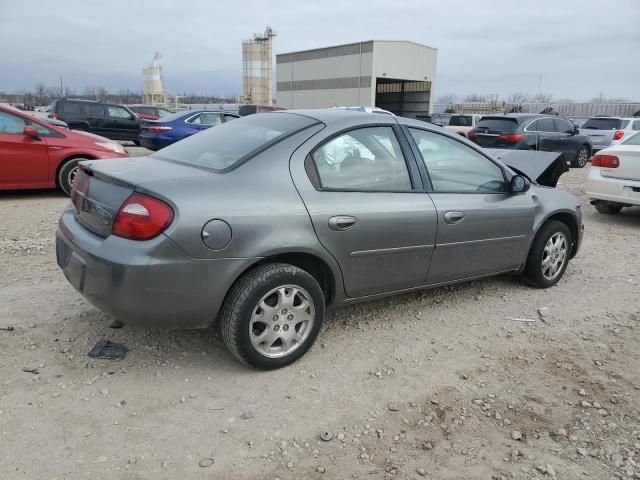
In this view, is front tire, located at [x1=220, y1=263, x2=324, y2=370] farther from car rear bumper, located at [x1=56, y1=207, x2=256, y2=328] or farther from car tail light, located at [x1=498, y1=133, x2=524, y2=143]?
car tail light, located at [x1=498, y1=133, x2=524, y2=143]

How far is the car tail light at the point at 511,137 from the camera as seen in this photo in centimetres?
1330

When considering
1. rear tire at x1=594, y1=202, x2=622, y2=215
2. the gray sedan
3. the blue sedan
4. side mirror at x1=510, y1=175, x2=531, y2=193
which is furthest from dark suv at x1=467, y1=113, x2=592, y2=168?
the gray sedan

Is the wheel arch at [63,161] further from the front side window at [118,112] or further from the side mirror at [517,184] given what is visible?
the front side window at [118,112]

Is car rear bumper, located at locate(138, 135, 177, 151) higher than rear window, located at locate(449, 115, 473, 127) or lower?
lower

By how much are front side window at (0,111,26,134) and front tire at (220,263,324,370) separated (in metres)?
6.06

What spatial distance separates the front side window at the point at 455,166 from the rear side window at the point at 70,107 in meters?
15.0

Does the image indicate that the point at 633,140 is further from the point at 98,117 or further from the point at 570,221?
the point at 98,117

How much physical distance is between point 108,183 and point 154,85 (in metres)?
80.1

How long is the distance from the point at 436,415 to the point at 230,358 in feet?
4.30

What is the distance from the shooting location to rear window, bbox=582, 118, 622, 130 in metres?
18.2

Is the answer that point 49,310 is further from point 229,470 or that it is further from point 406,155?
point 406,155

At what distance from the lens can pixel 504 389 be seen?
10.1ft

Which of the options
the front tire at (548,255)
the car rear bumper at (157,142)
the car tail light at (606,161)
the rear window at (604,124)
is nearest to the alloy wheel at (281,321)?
the front tire at (548,255)

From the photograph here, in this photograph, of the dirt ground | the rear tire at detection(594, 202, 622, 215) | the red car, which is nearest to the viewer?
the dirt ground
